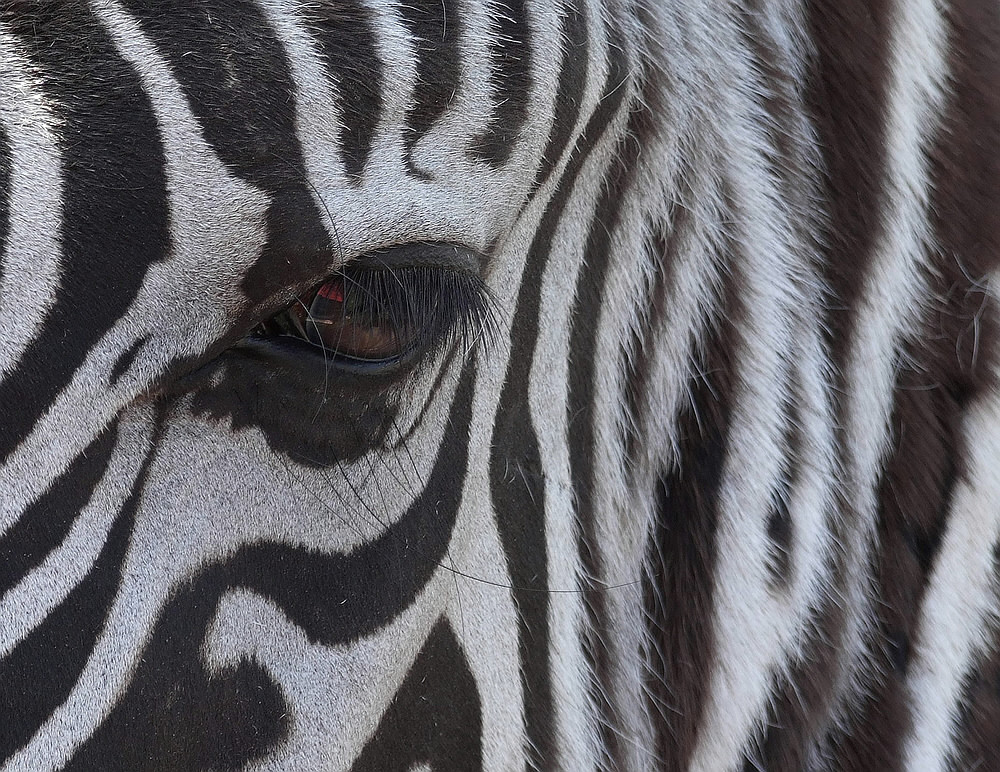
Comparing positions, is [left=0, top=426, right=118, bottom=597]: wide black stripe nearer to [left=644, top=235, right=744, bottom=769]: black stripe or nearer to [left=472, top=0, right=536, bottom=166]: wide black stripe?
[left=472, top=0, right=536, bottom=166]: wide black stripe

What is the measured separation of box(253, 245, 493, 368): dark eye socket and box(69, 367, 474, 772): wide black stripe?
10 cm

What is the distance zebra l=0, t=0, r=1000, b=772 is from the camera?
0.98 metres

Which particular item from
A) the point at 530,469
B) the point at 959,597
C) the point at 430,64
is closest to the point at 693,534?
the point at 530,469

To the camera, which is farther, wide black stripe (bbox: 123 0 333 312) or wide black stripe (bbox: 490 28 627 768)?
wide black stripe (bbox: 490 28 627 768)

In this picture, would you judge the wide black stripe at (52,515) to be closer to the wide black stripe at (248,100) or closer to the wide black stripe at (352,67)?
the wide black stripe at (248,100)

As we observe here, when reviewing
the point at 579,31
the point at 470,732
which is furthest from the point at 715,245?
the point at 470,732

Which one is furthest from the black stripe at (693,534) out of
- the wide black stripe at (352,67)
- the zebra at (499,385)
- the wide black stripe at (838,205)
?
the wide black stripe at (352,67)

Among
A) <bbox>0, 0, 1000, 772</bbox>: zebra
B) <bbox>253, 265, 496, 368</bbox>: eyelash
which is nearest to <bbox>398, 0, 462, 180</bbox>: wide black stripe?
<bbox>0, 0, 1000, 772</bbox>: zebra

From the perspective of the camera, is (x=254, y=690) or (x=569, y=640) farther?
(x=569, y=640)

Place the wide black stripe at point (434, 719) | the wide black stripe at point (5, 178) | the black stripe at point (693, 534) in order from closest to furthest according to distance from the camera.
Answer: the wide black stripe at point (5, 178) → the wide black stripe at point (434, 719) → the black stripe at point (693, 534)

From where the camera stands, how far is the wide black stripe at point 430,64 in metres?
1.06

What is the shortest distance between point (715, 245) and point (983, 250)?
15.2 inches

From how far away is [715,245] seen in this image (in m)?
1.36

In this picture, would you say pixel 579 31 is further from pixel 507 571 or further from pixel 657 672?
pixel 657 672
